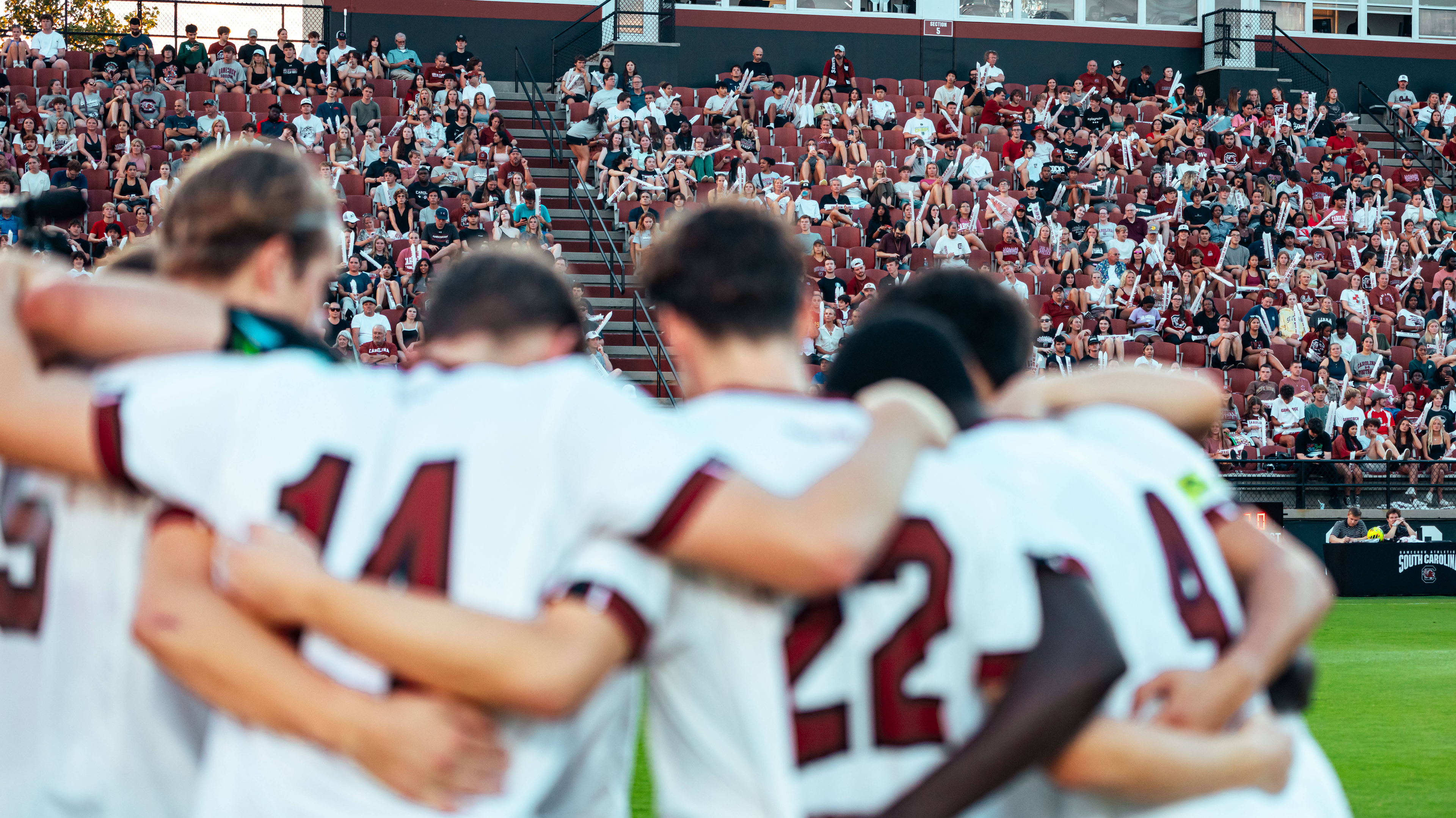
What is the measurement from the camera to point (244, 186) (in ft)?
7.88

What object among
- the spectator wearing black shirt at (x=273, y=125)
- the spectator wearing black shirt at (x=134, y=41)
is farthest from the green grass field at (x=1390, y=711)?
the spectator wearing black shirt at (x=134, y=41)

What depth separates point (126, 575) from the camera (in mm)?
2553

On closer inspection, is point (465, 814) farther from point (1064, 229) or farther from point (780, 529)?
point (1064, 229)

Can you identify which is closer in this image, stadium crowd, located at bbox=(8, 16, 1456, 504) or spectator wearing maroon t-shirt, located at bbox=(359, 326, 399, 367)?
spectator wearing maroon t-shirt, located at bbox=(359, 326, 399, 367)

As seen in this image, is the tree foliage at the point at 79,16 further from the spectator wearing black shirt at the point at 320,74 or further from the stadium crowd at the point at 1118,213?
the stadium crowd at the point at 1118,213

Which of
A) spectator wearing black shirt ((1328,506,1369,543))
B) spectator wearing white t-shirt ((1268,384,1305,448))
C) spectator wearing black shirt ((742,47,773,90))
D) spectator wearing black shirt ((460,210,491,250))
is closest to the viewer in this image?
spectator wearing black shirt ((1328,506,1369,543))

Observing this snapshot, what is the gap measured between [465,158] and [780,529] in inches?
838

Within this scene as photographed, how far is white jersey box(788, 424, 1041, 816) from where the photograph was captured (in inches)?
93.2

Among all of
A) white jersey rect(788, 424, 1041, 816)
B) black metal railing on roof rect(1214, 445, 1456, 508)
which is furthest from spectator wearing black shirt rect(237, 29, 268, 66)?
white jersey rect(788, 424, 1041, 816)

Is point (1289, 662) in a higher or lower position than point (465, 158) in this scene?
lower

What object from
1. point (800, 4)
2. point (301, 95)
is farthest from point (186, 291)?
point (800, 4)

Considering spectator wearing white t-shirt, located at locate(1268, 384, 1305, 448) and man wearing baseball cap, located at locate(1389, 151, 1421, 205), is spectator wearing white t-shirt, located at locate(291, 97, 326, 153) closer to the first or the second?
spectator wearing white t-shirt, located at locate(1268, 384, 1305, 448)

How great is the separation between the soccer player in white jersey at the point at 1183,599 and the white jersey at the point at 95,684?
4.91 ft

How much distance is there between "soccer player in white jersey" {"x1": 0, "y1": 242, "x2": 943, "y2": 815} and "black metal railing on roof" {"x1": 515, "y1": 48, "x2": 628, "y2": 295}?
1821 cm
